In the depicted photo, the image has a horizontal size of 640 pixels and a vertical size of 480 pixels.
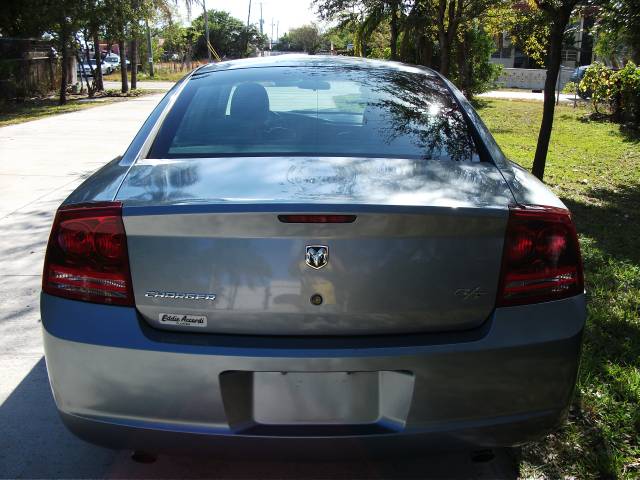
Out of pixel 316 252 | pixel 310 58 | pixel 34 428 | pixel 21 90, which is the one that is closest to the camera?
pixel 316 252

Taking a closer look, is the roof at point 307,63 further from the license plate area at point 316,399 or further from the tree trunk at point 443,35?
the tree trunk at point 443,35

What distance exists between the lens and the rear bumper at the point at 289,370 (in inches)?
80.0

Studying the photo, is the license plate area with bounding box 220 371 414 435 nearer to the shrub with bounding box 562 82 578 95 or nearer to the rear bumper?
the rear bumper

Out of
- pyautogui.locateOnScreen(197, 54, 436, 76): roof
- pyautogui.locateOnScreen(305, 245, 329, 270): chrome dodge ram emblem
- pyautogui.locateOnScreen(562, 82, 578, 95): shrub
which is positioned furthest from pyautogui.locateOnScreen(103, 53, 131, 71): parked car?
pyautogui.locateOnScreen(305, 245, 329, 270): chrome dodge ram emblem

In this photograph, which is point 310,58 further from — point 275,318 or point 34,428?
point 34,428

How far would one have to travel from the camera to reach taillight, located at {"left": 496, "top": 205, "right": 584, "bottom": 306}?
6.99 feet

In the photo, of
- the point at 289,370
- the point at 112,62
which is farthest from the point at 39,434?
the point at 112,62

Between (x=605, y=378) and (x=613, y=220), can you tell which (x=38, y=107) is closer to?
(x=613, y=220)

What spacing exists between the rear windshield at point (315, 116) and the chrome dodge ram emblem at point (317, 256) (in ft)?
2.26

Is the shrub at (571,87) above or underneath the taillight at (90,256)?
above

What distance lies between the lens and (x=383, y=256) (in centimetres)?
203

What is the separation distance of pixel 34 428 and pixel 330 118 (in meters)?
1.97

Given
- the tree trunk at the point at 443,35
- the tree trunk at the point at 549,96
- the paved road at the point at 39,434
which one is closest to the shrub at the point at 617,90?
the tree trunk at the point at 443,35

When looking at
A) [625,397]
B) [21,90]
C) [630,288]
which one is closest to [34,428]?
[625,397]
